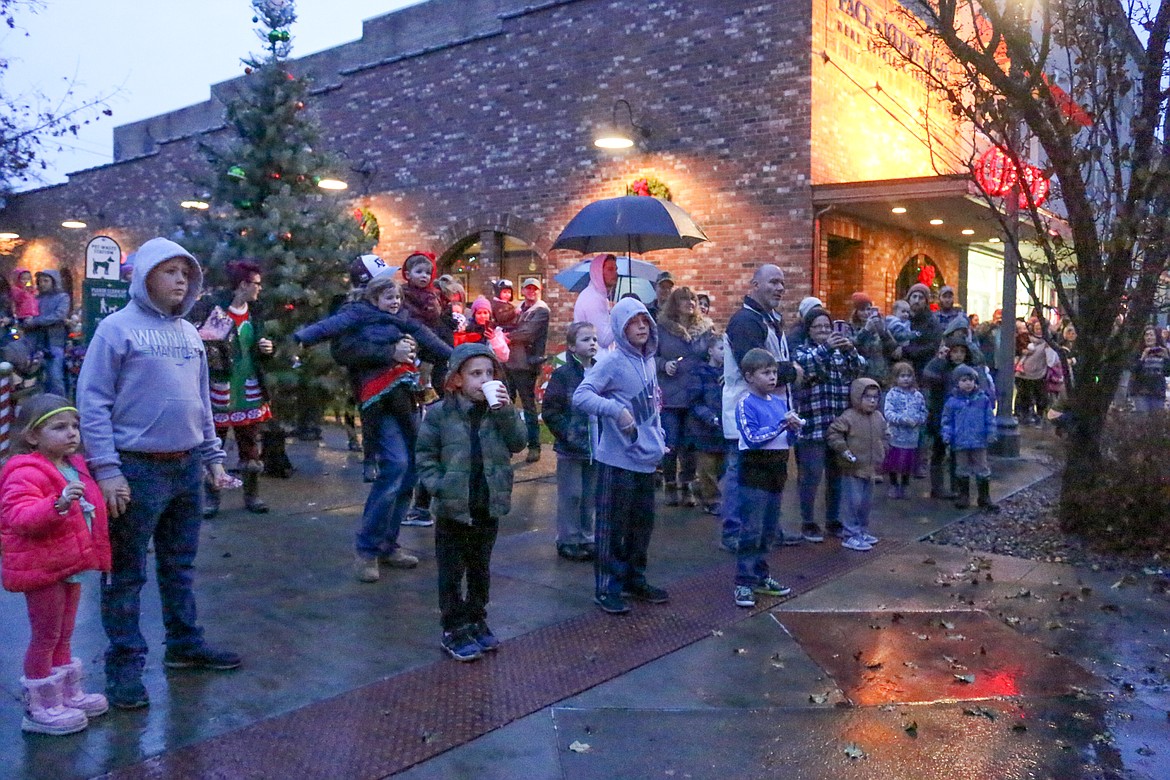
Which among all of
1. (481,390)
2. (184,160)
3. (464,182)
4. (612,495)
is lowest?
(612,495)

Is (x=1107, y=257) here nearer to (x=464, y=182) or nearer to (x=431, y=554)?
(x=431, y=554)

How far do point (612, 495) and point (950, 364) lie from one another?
479 centimetres

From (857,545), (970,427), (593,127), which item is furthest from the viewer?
(593,127)

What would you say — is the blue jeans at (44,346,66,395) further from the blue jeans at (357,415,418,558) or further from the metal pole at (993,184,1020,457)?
the metal pole at (993,184,1020,457)

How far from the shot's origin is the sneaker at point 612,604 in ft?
18.0

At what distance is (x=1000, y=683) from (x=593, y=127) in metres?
12.7

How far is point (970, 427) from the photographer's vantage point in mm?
8328

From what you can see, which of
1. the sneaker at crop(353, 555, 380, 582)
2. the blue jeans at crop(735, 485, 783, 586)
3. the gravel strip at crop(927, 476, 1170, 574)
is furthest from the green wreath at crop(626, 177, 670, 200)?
the sneaker at crop(353, 555, 380, 582)

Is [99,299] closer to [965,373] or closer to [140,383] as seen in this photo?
[140,383]

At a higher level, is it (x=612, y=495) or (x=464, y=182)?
(x=464, y=182)

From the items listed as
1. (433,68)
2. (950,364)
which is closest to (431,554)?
(950,364)

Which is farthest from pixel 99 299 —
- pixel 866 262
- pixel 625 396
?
pixel 866 262

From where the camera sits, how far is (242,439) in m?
7.77

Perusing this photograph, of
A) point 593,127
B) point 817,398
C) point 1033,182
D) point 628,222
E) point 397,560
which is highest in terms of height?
point 593,127
